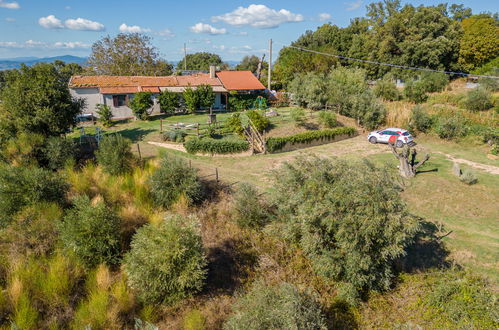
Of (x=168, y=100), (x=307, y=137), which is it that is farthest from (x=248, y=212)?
(x=168, y=100)

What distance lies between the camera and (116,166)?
16594mm

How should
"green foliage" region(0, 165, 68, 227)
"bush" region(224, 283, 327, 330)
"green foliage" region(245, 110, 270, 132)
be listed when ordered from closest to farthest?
1. "bush" region(224, 283, 327, 330)
2. "green foliage" region(0, 165, 68, 227)
3. "green foliage" region(245, 110, 270, 132)

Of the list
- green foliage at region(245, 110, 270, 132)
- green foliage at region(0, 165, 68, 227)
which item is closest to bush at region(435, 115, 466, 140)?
green foliage at region(245, 110, 270, 132)

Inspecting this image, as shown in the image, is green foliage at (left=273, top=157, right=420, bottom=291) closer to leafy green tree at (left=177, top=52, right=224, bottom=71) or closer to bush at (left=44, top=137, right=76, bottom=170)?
bush at (left=44, top=137, right=76, bottom=170)

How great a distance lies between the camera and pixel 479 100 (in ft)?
102

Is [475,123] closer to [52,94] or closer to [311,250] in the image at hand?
[311,250]

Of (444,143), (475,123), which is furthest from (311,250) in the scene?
(475,123)

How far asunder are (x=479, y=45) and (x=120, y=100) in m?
48.9

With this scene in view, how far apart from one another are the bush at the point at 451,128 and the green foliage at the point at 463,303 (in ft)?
66.8

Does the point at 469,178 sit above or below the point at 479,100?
below

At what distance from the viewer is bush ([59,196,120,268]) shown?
1070cm

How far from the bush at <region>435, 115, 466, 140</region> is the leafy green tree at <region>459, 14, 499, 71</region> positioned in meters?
25.2

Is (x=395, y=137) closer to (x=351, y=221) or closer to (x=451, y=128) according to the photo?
(x=451, y=128)

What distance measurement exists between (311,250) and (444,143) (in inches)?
891
